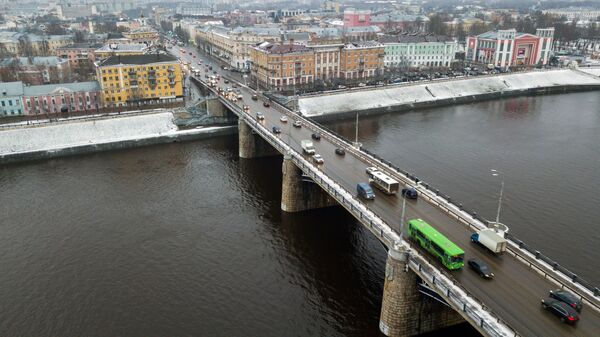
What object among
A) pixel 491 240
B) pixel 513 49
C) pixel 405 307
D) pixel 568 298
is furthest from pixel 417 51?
pixel 568 298

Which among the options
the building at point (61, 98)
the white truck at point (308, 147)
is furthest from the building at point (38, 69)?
the white truck at point (308, 147)

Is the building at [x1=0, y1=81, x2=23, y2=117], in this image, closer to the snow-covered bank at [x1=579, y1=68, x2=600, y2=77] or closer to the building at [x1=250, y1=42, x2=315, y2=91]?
the building at [x1=250, y1=42, x2=315, y2=91]

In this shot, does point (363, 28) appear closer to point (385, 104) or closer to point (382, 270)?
point (385, 104)

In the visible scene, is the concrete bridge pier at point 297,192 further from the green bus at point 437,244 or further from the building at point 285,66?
the building at point 285,66

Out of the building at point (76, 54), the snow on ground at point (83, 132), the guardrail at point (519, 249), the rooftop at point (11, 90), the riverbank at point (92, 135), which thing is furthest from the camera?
the building at point (76, 54)

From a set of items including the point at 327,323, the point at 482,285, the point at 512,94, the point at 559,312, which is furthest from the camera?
the point at 512,94

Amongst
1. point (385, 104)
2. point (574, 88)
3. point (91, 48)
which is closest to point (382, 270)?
point (385, 104)

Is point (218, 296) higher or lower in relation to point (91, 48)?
lower
